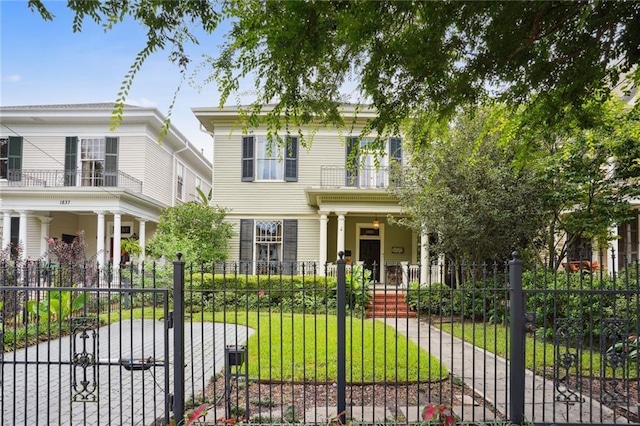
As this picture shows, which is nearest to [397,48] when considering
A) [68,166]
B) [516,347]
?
[516,347]

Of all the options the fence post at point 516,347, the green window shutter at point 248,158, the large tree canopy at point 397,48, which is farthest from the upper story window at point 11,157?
the fence post at point 516,347

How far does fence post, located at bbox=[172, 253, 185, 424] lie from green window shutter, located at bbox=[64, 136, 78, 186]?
16.1 meters

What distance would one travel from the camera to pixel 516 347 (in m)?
4.32

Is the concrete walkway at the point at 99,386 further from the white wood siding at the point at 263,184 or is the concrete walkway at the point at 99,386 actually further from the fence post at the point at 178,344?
the white wood siding at the point at 263,184

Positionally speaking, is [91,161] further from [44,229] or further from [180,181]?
[180,181]

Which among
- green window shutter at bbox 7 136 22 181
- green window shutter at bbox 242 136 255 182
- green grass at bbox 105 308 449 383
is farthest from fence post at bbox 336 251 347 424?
green window shutter at bbox 7 136 22 181

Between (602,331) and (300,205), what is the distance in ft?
42.9

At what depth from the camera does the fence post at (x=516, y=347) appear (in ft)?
14.0

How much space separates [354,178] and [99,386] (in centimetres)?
1179

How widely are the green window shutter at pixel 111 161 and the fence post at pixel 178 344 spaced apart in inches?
602

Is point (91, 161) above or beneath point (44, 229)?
above

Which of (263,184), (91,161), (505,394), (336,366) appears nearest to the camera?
(505,394)

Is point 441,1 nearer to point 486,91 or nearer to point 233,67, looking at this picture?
point 486,91

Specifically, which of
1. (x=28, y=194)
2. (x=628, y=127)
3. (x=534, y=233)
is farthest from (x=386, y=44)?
(x=28, y=194)
